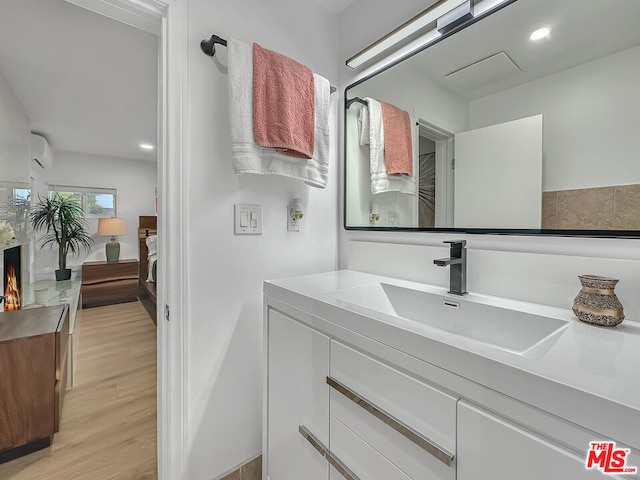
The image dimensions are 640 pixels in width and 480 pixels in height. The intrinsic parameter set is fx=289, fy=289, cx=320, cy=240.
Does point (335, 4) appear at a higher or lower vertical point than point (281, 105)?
higher

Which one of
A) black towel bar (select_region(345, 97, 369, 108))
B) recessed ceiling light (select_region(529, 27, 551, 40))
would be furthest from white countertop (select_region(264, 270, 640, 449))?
black towel bar (select_region(345, 97, 369, 108))

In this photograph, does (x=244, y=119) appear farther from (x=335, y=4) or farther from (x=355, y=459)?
(x=355, y=459)

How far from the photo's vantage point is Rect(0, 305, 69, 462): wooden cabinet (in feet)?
4.70

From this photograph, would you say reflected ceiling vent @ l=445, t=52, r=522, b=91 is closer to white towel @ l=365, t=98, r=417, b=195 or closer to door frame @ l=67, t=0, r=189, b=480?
white towel @ l=365, t=98, r=417, b=195

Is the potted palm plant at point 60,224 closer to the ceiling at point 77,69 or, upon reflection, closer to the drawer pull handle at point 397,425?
the ceiling at point 77,69

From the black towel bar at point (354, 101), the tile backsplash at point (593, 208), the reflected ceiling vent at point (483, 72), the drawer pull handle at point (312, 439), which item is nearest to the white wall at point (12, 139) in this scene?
the black towel bar at point (354, 101)

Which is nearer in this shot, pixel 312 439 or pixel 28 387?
pixel 312 439

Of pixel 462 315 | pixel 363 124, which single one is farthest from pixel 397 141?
pixel 462 315

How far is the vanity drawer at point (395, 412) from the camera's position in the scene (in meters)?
0.55

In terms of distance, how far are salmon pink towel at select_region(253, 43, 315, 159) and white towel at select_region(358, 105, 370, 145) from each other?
0.33m

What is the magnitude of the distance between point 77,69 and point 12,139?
3.62 feet

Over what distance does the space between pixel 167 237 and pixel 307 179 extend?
590mm

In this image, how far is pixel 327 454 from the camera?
2.65 ft

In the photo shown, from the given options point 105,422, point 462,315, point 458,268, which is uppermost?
point 458,268
